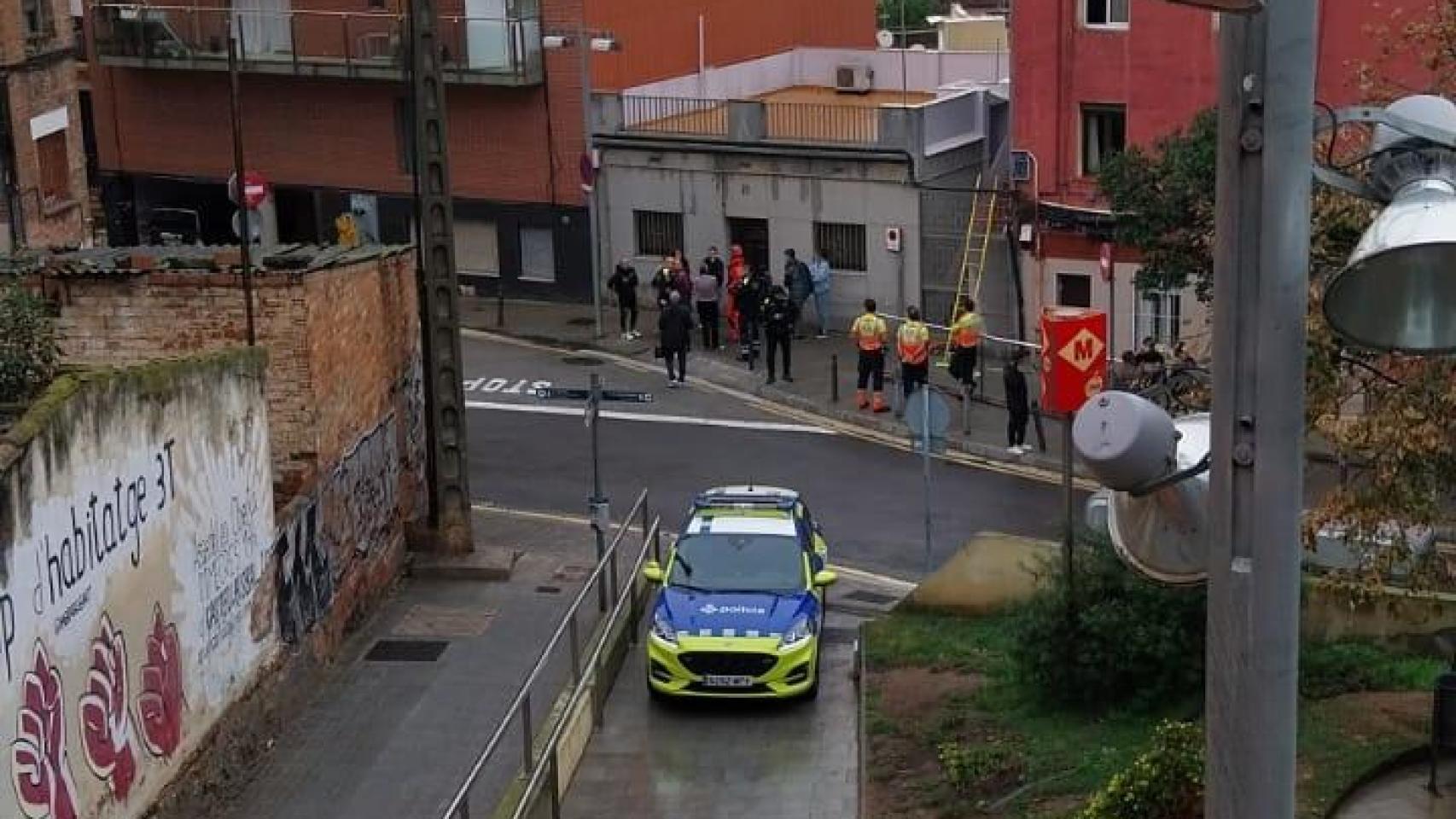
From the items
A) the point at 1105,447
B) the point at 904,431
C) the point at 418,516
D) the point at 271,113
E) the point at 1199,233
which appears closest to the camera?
the point at 1105,447

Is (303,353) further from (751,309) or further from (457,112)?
(457,112)

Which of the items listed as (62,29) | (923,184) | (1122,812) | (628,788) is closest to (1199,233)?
(923,184)

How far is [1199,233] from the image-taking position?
2553 cm

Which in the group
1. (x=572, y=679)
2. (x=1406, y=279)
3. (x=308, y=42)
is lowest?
(x=572, y=679)

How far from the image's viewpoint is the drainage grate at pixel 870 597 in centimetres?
2212

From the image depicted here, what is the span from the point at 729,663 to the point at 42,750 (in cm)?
698

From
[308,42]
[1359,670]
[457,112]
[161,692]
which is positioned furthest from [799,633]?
[308,42]

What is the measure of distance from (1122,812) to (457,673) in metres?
8.98

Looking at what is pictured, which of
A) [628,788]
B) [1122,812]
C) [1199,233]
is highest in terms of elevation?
[1199,233]

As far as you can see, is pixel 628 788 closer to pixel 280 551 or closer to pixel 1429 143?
pixel 280 551

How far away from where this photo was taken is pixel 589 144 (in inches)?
1490

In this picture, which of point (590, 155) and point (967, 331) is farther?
point (590, 155)

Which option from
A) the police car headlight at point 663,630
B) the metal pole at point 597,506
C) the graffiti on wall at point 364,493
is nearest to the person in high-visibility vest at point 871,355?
the metal pole at point 597,506

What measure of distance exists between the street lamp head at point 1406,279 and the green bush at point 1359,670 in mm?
12048
